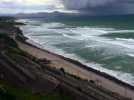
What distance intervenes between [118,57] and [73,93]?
27.4m

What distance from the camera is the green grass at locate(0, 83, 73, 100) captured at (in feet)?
85.1

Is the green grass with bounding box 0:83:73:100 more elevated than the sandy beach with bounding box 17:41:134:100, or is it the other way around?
the green grass with bounding box 0:83:73:100

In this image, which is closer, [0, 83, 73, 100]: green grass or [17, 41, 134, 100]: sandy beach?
[0, 83, 73, 100]: green grass

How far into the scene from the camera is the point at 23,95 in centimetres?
2733

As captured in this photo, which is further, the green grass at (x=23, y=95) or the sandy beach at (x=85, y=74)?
the sandy beach at (x=85, y=74)

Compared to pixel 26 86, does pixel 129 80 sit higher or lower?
lower

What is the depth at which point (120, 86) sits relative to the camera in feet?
128

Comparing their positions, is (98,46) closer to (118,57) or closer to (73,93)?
(118,57)

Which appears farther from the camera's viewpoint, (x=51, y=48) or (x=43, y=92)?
(x=51, y=48)

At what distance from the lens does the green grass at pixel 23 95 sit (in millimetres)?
25953

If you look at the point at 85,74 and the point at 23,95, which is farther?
the point at 85,74

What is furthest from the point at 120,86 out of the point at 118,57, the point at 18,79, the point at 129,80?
the point at 118,57

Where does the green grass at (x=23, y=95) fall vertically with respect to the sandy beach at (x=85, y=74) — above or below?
above

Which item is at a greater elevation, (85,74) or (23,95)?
(23,95)
